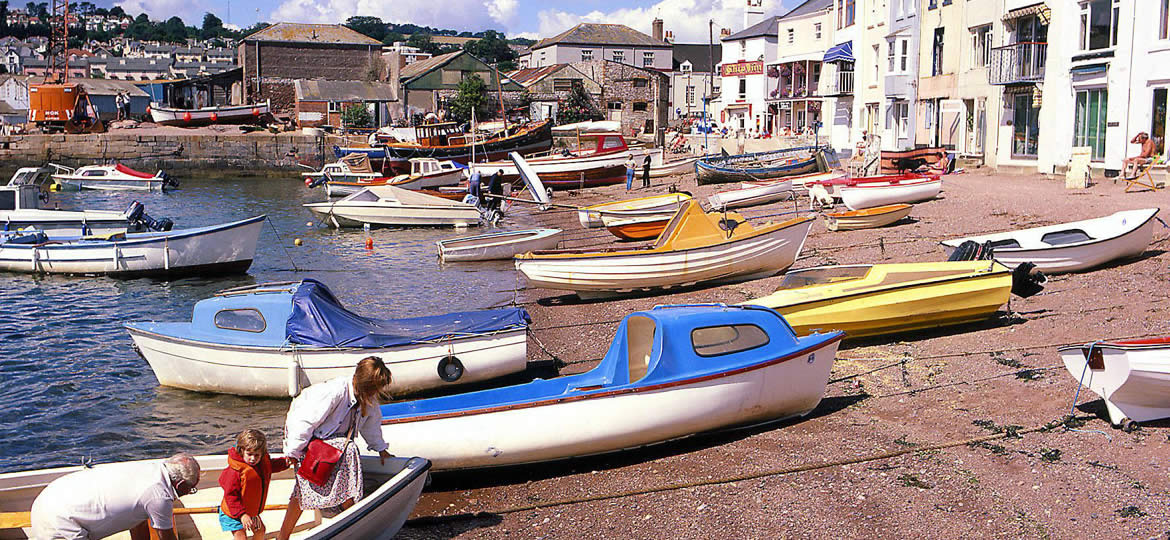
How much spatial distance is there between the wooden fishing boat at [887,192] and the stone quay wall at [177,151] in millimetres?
47494

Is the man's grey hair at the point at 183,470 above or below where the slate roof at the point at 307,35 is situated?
below

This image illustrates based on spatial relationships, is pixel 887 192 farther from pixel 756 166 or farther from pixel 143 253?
pixel 143 253

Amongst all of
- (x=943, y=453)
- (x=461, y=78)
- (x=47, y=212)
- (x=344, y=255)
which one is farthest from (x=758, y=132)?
(x=943, y=453)

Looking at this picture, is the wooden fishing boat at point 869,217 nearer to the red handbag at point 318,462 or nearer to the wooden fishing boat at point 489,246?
the wooden fishing boat at point 489,246

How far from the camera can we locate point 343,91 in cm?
7925

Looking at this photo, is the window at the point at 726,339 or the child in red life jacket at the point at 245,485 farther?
the window at the point at 726,339

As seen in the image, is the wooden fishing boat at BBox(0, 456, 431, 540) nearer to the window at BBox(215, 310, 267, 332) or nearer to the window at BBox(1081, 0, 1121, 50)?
the window at BBox(215, 310, 267, 332)

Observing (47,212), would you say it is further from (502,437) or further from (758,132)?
(758,132)

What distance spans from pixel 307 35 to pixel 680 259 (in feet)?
244

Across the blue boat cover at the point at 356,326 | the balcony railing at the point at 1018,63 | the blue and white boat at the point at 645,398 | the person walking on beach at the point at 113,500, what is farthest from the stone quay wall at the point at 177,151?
the person walking on beach at the point at 113,500

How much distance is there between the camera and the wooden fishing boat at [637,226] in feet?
81.6

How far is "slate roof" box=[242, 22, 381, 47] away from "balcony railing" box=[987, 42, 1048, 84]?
6196cm

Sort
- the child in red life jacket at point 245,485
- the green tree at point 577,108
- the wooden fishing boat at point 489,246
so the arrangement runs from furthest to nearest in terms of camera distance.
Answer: the green tree at point 577,108, the wooden fishing boat at point 489,246, the child in red life jacket at point 245,485

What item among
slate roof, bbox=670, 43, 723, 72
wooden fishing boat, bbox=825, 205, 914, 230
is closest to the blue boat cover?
wooden fishing boat, bbox=825, 205, 914, 230
